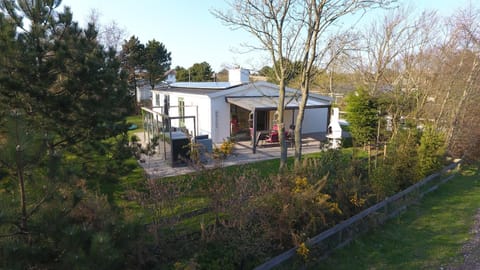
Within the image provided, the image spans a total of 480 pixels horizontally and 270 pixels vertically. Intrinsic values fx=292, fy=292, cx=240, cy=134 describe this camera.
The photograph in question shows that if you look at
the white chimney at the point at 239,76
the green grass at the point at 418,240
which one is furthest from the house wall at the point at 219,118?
the green grass at the point at 418,240

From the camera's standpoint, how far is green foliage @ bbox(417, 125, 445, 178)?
8.71m

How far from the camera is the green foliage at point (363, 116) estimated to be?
13148 mm

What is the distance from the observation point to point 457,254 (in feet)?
16.7

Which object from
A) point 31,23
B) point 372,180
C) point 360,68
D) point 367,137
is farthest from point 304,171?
point 360,68

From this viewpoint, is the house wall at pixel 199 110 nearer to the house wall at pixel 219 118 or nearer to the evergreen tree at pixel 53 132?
the house wall at pixel 219 118

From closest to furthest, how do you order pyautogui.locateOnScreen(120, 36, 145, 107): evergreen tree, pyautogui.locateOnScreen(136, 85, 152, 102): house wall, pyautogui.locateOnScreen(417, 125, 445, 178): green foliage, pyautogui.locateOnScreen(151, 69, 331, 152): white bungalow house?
pyautogui.locateOnScreen(417, 125, 445, 178): green foliage, pyautogui.locateOnScreen(151, 69, 331, 152): white bungalow house, pyautogui.locateOnScreen(120, 36, 145, 107): evergreen tree, pyautogui.locateOnScreen(136, 85, 152, 102): house wall

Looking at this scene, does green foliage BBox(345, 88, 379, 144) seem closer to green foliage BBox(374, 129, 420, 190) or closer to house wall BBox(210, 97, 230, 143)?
green foliage BBox(374, 129, 420, 190)

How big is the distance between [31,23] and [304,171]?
556 centimetres

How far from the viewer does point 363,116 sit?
13.2 metres

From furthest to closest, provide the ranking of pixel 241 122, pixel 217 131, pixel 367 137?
pixel 241 122
pixel 217 131
pixel 367 137

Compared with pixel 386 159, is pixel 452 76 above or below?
above

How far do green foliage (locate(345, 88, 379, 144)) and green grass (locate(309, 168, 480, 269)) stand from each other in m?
5.39

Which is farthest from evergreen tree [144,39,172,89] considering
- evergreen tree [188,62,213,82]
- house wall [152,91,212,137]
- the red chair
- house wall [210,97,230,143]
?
the red chair

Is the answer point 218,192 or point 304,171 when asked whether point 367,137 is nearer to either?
point 304,171
